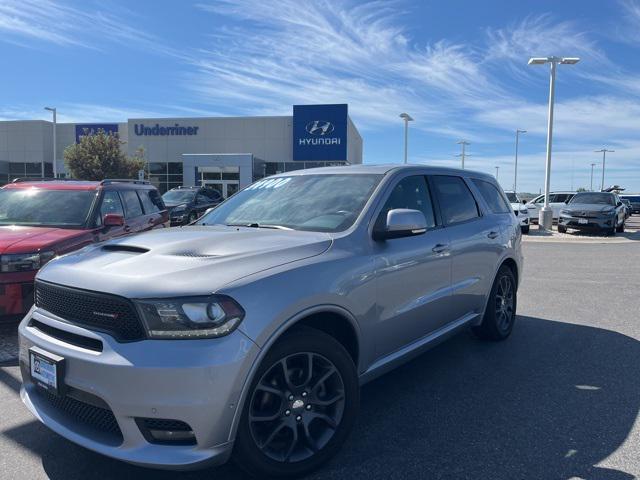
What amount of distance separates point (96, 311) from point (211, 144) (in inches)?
1609

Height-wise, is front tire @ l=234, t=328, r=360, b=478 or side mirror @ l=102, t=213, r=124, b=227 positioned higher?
side mirror @ l=102, t=213, r=124, b=227

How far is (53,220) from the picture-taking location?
252 inches

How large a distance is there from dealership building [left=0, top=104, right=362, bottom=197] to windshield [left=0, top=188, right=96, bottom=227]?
3072 centimetres

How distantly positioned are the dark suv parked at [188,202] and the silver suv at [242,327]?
15.8 meters

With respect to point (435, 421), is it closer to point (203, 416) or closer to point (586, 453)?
point (586, 453)

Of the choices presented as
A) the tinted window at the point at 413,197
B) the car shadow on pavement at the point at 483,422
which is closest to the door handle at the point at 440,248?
the tinted window at the point at 413,197

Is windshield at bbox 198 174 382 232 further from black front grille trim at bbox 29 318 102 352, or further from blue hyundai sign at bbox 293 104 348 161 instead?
blue hyundai sign at bbox 293 104 348 161

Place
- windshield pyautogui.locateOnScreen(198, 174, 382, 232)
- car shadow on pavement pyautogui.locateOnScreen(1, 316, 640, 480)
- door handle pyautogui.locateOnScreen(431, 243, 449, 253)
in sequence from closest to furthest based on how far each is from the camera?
1. car shadow on pavement pyautogui.locateOnScreen(1, 316, 640, 480)
2. windshield pyautogui.locateOnScreen(198, 174, 382, 232)
3. door handle pyautogui.locateOnScreen(431, 243, 449, 253)

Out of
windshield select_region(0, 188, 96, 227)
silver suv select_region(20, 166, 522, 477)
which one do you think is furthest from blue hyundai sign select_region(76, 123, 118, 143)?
silver suv select_region(20, 166, 522, 477)

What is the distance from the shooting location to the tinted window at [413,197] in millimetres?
3841

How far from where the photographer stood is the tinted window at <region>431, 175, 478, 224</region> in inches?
177

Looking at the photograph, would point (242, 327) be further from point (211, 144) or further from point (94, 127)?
point (94, 127)

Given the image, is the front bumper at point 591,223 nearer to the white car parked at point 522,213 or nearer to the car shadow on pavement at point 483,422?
the white car parked at point 522,213

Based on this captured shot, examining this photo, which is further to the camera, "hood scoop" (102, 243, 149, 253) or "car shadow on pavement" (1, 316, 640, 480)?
"hood scoop" (102, 243, 149, 253)
